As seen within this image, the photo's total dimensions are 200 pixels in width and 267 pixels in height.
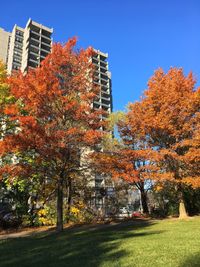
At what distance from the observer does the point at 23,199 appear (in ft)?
77.4

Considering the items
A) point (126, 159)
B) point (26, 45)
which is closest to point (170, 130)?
point (126, 159)

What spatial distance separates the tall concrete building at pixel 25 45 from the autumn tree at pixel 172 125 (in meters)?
77.4

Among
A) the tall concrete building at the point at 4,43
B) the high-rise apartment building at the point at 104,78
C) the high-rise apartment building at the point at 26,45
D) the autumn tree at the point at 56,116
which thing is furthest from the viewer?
the high-rise apartment building at the point at 104,78

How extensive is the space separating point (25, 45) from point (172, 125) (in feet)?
291

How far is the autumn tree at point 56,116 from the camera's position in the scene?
583 inches

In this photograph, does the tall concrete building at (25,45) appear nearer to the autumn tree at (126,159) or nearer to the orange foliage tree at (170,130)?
the autumn tree at (126,159)

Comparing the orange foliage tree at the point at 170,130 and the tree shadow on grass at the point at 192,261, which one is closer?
the tree shadow on grass at the point at 192,261

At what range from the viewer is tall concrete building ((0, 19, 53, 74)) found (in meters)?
94.2

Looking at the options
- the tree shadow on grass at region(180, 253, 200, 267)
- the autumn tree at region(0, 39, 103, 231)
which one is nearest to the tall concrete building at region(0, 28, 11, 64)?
the autumn tree at region(0, 39, 103, 231)

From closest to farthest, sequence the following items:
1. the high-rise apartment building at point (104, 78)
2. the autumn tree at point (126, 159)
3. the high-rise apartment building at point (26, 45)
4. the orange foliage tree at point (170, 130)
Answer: the autumn tree at point (126, 159) → the orange foliage tree at point (170, 130) → the high-rise apartment building at point (26, 45) → the high-rise apartment building at point (104, 78)

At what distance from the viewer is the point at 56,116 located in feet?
53.7

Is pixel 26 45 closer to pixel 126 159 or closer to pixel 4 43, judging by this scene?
pixel 4 43

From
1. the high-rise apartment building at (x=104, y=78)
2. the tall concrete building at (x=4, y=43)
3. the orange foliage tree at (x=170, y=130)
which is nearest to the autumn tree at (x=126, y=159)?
the orange foliage tree at (x=170, y=130)

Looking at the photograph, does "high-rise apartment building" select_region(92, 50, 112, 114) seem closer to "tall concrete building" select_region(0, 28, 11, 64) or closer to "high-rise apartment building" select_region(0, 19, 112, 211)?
"high-rise apartment building" select_region(0, 19, 112, 211)
